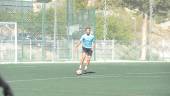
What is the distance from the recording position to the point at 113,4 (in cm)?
5338

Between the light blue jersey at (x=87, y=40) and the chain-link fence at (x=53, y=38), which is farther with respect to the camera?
the chain-link fence at (x=53, y=38)

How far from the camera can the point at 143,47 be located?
145 feet

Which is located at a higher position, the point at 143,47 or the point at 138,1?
the point at 138,1

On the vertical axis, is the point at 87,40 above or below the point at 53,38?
above

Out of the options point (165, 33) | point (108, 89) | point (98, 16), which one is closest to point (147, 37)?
point (98, 16)

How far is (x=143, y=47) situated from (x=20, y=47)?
1009 cm

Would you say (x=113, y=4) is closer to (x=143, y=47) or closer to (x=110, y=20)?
(x=110, y=20)

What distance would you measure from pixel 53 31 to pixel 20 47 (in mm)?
2811

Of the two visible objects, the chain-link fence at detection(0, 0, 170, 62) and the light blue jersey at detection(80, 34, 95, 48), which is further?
the chain-link fence at detection(0, 0, 170, 62)

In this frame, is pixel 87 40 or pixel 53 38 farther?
pixel 53 38

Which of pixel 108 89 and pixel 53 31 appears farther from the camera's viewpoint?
pixel 53 31

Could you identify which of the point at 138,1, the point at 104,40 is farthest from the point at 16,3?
the point at 138,1

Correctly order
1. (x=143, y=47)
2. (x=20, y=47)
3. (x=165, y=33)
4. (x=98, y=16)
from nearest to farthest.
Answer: (x=20, y=47) < (x=143, y=47) < (x=98, y=16) < (x=165, y=33)

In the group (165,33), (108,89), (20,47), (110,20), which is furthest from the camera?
(165,33)
